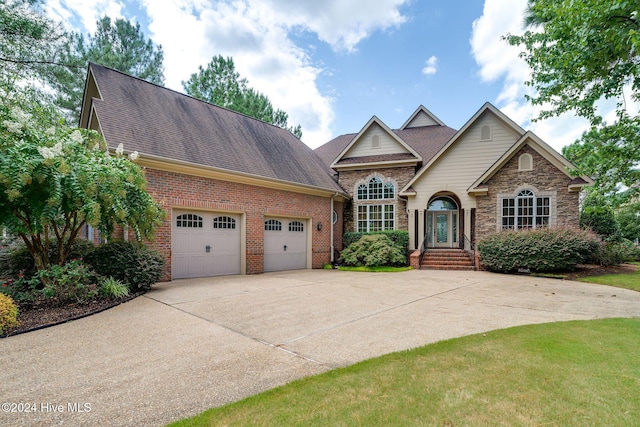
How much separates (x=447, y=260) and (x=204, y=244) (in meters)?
10.5

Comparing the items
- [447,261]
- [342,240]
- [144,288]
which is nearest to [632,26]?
[447,261]

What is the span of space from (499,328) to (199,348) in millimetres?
4532

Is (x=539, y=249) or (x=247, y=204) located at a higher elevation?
(x=247, y=204)

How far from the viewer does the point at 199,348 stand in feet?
13.3

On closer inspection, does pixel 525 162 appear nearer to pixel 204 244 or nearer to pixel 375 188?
pixel 375 188

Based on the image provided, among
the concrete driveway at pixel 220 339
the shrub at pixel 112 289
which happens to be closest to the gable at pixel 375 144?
the concrete driveway at pixel 220 339

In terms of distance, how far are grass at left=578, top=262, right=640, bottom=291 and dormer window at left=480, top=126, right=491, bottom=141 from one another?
23.3ft

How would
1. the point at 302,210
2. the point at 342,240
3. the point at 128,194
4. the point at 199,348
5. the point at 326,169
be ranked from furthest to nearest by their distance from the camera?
the point at 326,169
the point at 342,240
the point at 302,210
the point at 128,194
the point at 199,348

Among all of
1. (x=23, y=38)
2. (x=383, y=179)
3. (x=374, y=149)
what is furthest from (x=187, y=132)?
(x=383, y=179)

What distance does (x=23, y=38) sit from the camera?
35.6 feet

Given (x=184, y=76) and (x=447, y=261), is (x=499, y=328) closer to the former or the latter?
(x=447, y=261)

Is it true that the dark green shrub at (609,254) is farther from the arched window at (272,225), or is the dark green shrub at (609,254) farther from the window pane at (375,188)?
the arched window at (272,225)

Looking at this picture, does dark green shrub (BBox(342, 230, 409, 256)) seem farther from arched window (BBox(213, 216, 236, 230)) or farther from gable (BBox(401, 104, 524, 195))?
arched window (BBox(213, 216, 236, 230))

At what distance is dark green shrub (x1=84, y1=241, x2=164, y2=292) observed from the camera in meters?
7.39
